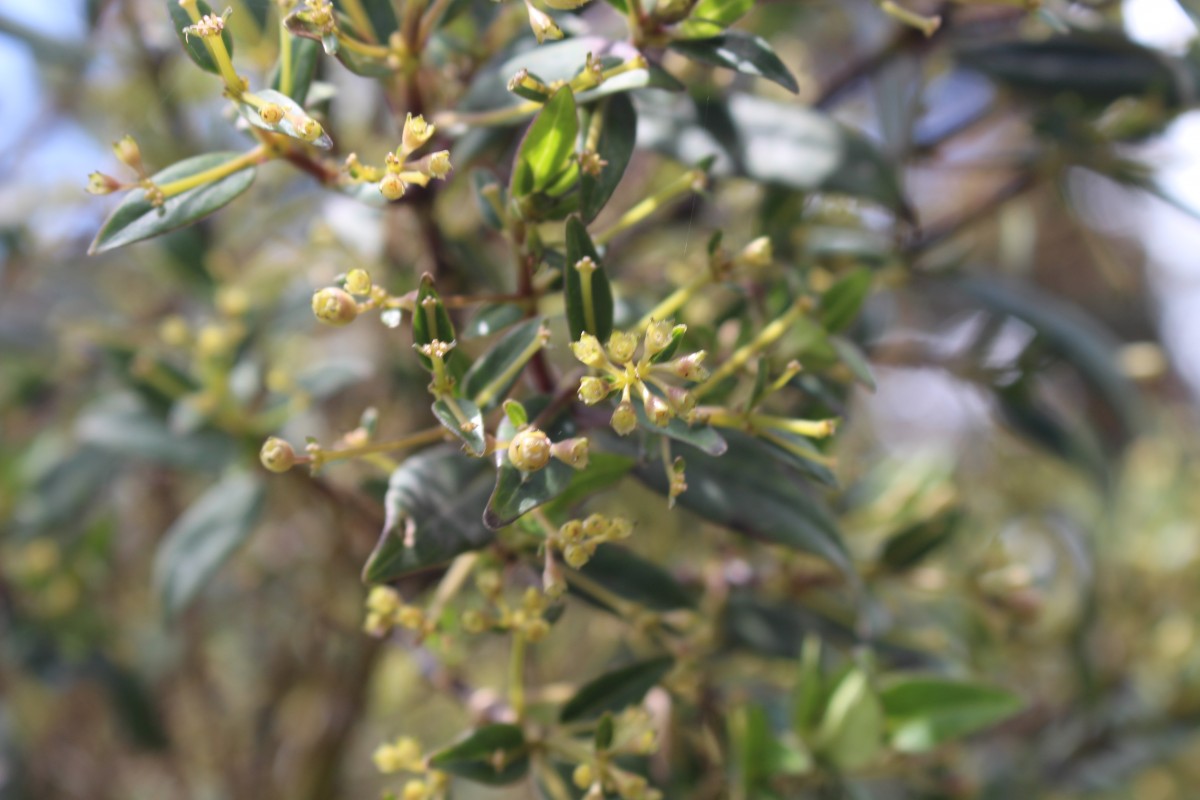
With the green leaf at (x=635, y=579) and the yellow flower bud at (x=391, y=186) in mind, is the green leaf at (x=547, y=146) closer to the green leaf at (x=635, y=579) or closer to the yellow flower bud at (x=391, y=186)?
the yellow flower bud at (x=391, y=186)

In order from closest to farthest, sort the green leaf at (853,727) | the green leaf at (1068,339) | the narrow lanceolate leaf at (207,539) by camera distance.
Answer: the green leaf at (853,727) → the narrow lanceolate leaf at (207,539) → the green leaf at (1068,339)

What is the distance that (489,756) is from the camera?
0.45 meters

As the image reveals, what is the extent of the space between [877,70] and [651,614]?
459 mm

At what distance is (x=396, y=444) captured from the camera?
0.39 meters

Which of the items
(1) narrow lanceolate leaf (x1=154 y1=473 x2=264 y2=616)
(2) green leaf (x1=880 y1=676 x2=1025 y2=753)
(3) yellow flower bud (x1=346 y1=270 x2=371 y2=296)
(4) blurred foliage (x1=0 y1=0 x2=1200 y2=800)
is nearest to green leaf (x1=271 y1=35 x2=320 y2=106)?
Answer: (4) blurred foliage (x1=0 y1=0 x2=1200 y2=800)

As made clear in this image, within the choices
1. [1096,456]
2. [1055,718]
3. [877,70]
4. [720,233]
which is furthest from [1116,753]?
[720,233]

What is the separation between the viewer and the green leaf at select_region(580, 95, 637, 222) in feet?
1.31

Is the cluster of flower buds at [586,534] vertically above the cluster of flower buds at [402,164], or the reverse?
the cluster of flower buds at [402,164]

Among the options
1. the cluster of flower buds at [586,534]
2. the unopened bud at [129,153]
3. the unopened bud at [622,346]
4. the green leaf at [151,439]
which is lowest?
the green leaf at [151,439]

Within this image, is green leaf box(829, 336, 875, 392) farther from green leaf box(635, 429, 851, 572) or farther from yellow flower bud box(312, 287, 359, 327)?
yellow flower bud box(312, 287, 359, 327)

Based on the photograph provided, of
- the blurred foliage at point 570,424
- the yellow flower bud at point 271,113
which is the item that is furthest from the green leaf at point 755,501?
the yellow flower bud at point 271,113

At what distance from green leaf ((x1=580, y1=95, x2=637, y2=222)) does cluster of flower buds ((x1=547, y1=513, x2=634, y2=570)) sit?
0.12 metres

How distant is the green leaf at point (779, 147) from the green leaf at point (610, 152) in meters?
0.13

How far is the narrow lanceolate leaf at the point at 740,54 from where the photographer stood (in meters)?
0.41
